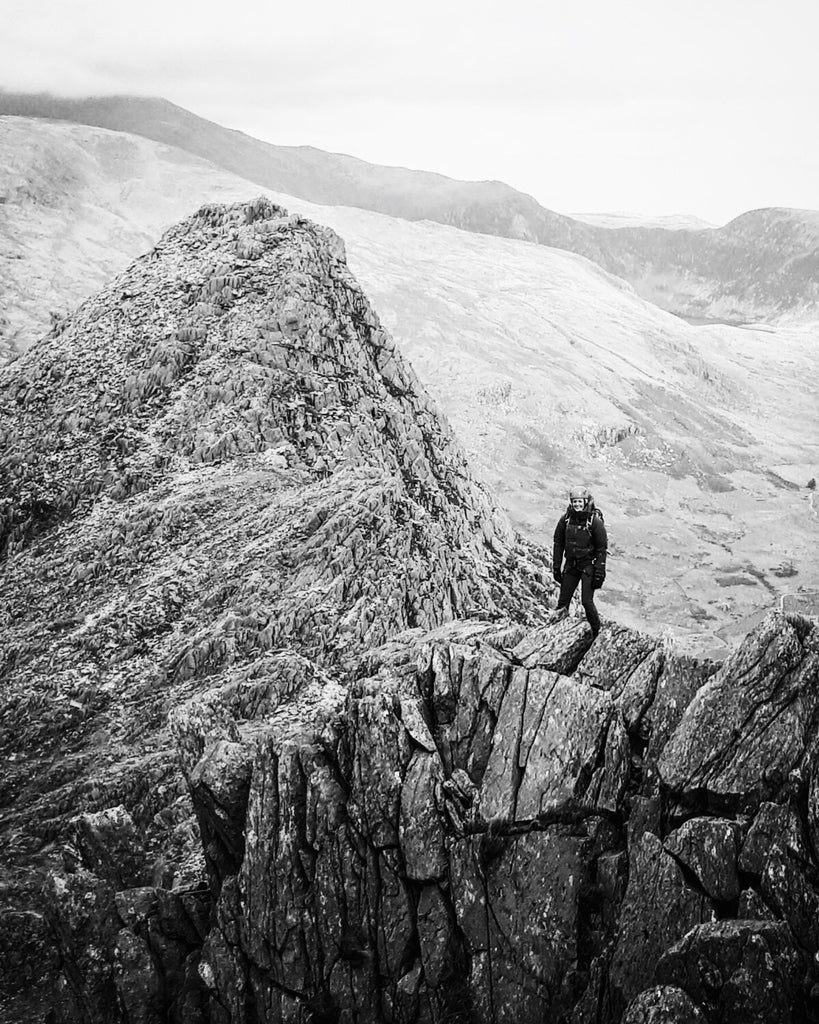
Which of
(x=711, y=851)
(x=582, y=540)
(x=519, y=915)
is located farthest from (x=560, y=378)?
(x=711, y=851)

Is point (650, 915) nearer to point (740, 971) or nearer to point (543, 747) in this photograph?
point (740, 971)

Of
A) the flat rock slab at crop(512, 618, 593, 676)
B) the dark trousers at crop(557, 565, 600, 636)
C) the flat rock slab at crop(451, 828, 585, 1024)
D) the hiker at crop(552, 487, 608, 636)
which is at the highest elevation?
the hiker at crop(552, 487, 608, 636)

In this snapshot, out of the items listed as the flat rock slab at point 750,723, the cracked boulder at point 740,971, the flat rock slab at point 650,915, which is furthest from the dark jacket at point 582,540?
the cracked boulder at point 740,971

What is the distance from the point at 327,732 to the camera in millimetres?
25656

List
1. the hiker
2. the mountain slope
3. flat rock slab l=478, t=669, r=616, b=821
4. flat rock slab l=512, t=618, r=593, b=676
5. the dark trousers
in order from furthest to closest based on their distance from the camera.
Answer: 1. the mountain slope
2. the hiker
3. the dark trousers
4. flat rock slab l=512, t=618, r=593, b=676
5. flat rock slab l=478, t=669, r=616, b=821

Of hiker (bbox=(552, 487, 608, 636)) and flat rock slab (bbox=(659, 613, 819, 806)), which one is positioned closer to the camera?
flat rock slab (bbox=(659, 613, 819, 806))

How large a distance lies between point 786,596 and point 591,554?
68964 mm

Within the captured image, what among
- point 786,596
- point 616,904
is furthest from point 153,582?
point 786,596

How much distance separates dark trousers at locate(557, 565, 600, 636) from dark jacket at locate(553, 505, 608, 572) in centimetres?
18

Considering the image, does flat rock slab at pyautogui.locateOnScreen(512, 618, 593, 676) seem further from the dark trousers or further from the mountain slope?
the mountain slope

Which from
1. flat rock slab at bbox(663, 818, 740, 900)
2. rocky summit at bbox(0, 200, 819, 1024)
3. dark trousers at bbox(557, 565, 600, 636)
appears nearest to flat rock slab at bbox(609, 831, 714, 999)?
rocky summit at bbox(0, 200, 819, 1024)

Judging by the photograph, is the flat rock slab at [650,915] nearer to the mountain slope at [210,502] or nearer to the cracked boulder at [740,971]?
the cracked boulder at [740,971]

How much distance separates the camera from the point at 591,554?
25703 mm

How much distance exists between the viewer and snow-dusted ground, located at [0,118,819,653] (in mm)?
97062
